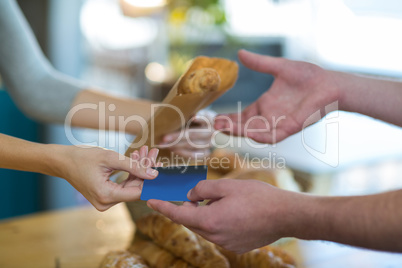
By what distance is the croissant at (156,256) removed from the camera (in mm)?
712

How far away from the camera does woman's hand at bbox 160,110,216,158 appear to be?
896 millimetres

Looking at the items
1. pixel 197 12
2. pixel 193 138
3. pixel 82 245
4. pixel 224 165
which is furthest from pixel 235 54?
pixel 82 245

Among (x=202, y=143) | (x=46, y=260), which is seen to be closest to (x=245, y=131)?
(x=202, y=143)

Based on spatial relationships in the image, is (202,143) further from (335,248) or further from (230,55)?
(230,55)

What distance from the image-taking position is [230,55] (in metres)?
3.89

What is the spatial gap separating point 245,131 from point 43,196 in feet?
5.37

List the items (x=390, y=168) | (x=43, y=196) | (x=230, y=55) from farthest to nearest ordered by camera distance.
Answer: (x=230, y=55), (x=43, y=196), (x=390, y=168)

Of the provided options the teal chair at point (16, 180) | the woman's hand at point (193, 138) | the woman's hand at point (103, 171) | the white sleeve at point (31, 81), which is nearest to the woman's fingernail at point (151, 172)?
the woman's hand at point (103, 171)

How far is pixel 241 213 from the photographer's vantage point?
566mm

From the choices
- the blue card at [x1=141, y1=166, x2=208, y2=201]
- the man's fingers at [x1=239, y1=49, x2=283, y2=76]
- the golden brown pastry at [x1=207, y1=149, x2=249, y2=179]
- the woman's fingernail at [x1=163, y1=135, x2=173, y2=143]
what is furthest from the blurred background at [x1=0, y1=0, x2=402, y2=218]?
the blue card at [x1=141, y1=166, x2=208, y2=201]

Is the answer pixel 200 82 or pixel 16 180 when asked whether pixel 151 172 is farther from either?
pixel 16 180

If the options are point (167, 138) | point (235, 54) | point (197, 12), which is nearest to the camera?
point (167, 138)

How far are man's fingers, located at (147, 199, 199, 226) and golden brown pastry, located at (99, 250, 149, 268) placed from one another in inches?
6.1

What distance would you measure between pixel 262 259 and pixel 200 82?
13.8 inches
